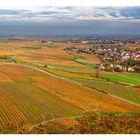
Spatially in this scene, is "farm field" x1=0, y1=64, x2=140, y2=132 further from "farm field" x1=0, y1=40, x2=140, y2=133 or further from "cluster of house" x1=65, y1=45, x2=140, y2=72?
"cluster of house" x1=65, y1=45, x2=140, y2=72

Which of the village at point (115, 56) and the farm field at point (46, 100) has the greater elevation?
the village at point (115, 56)

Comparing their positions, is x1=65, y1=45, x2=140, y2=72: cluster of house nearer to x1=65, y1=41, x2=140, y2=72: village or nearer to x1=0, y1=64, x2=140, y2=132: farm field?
x1=65, y1=41, x2=140, y2=72: village

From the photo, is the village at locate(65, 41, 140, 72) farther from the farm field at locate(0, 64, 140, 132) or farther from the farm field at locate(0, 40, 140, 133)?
the farm field at locate(0, 64, 140, 132)

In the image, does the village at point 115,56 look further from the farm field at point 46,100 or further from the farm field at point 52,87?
the farm field at point 46,100

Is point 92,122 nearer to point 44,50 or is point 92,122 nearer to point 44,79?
point 44,79

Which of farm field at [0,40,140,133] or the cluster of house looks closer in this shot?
farm field at [0,40,140,133]

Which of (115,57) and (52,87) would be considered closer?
(52,87)

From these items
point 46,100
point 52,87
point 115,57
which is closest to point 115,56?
point 115,57

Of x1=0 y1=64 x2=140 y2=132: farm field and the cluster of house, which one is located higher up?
the cluster of house

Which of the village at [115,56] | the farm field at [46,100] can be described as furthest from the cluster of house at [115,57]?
the farm field at [46,100]

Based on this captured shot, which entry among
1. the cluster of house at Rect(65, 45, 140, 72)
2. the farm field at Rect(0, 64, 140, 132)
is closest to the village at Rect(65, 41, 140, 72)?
the cluster of house at Rect(65, 45, 140, 72)

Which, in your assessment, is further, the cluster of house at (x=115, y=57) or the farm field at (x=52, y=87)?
the cluster of house at (x=115, y=57)

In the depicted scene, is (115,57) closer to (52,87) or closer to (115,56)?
(115,56)
